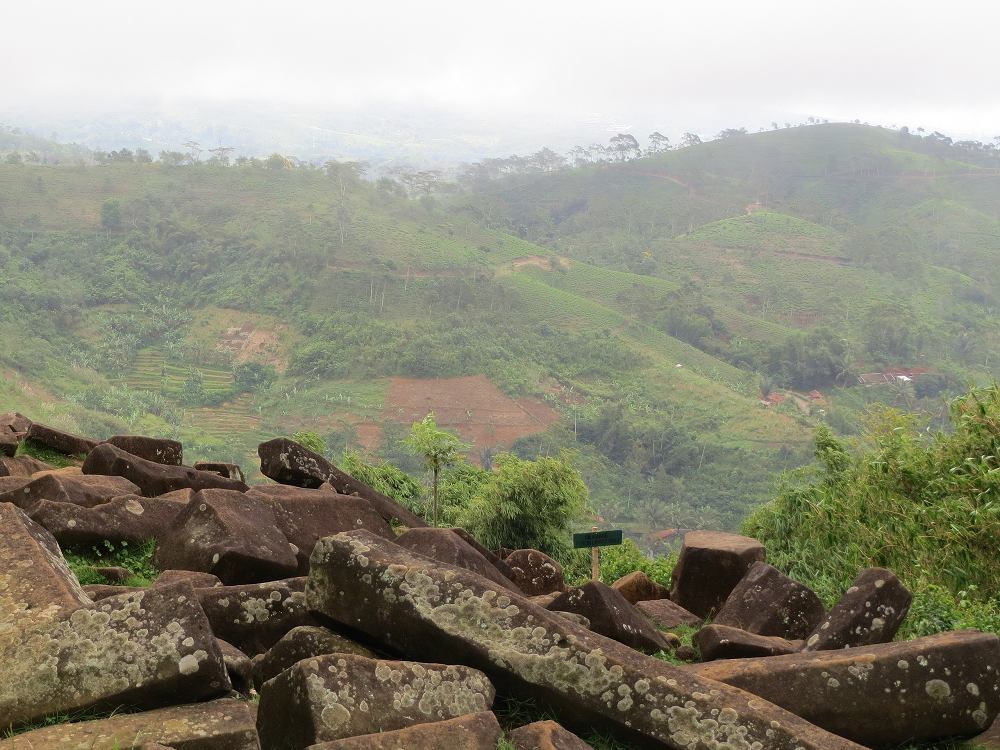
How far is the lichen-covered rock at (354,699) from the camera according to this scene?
2969mm

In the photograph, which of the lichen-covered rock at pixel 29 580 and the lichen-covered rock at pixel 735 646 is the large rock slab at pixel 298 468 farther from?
the lichen-covered rock at pixel 735 646

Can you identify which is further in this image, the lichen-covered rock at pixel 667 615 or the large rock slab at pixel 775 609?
the lichen-covered rock at pixel 667 615

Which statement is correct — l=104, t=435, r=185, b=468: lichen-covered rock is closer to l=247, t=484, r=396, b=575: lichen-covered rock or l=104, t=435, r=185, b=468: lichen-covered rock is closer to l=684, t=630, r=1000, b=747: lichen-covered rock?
l=247, t=484, r=396, b=575: lichen-covered rock

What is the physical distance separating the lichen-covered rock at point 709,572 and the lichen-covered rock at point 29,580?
19.9 feet

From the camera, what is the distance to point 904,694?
3.62 metres

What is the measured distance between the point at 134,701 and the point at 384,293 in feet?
313

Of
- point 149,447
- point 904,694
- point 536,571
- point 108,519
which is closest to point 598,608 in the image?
point 904,694

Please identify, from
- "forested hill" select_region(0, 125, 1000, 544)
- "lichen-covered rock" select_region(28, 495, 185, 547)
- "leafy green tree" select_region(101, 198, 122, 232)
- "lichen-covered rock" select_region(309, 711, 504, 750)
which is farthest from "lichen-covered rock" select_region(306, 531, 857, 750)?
"leafy green tree" select_region(101, 198, 122, 232)

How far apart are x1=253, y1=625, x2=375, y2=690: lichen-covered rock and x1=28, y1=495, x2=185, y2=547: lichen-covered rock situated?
9.04 feet

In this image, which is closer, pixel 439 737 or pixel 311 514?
pixel 439 737

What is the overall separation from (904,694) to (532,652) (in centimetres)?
161

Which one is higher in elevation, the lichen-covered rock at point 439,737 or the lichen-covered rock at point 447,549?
the lichen-covered rock at point 439,737

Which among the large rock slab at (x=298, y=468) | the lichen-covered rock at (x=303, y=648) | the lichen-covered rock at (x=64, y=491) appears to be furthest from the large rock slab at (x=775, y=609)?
the lichen-covered rock at (x=64, y=491)

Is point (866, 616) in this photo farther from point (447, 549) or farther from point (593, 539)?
point (593, 539)
